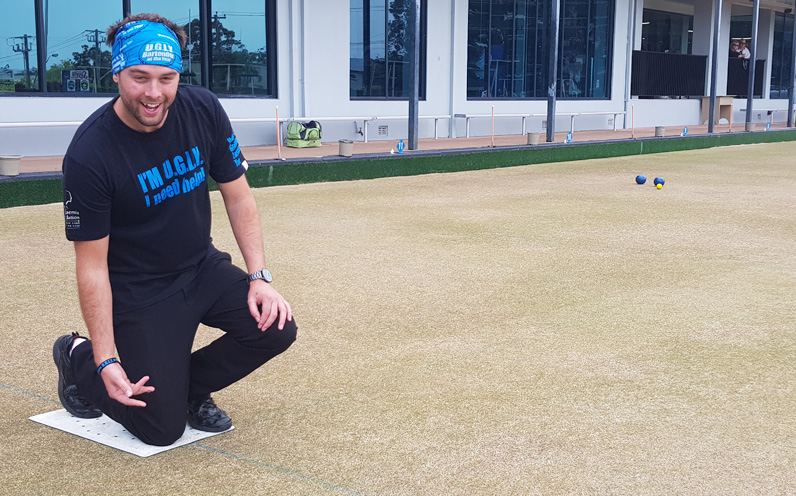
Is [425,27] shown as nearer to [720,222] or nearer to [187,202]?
[720,222]

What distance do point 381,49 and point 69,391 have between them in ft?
44.7

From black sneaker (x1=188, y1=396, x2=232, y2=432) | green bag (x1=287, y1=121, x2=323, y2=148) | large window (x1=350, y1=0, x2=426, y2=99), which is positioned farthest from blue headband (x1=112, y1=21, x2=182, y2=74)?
large window (x1=350, y1=0, x2=426, y2=99)

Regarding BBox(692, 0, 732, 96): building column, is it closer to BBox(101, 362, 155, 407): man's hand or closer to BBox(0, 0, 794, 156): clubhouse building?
BBox(0, 0, 794, 156): clubhouse building

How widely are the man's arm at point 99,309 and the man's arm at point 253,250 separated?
407 mm

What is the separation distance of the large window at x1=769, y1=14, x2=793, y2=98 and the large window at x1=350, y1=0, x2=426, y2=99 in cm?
1757

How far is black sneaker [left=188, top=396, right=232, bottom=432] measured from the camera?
9.52 ft

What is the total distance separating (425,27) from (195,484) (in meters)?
14.7

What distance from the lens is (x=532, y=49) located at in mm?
19172

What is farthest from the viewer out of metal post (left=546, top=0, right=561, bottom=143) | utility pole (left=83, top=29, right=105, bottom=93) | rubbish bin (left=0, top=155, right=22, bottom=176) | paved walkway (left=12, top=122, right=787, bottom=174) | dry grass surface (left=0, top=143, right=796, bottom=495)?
metal post (left=546, top=0, right=561, bottom=143)

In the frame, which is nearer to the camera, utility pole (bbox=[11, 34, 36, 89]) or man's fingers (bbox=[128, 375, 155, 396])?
man's fingers (bbox=[128, 375, 155, 396])

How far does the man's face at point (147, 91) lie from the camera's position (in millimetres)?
2506

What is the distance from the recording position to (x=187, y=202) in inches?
110

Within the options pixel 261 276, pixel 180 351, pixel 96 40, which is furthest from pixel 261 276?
pixel 96 40

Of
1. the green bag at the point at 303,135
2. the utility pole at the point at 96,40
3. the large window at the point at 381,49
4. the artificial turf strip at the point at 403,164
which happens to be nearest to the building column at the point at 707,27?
the artificial turf strip at the point at 403,164
